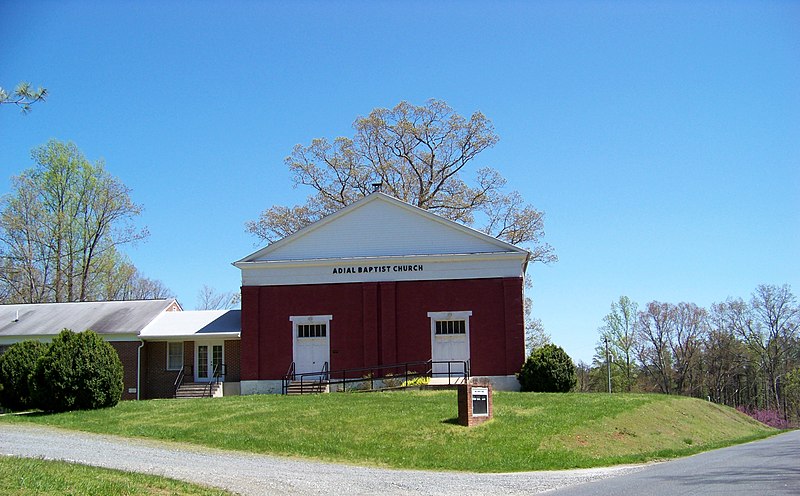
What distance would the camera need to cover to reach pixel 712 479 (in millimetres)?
12984

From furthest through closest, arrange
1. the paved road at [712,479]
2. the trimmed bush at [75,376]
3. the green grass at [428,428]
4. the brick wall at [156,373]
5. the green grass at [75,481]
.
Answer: the brick wall at [156,373]
the trimmed bush at [75,376]
the green grass at [428,428]
the paved road at [712,479]
the green grass at [75,481]

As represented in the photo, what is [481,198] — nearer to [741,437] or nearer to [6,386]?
[741,437]

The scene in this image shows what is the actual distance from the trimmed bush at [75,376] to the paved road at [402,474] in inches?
248

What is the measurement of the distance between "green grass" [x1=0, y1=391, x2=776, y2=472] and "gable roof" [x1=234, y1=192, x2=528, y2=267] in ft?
23.1

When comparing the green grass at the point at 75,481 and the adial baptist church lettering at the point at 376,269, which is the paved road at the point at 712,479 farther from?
the adial baptist church lettering at the point at 376,269

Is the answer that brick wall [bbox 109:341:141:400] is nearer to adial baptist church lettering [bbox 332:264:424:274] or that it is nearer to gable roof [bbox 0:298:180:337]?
gable roof [bbox 0:298:180:337]

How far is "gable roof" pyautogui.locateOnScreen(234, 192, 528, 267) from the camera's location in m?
31.3

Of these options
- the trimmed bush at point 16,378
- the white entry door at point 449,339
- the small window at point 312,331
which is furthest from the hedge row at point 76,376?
the white entry door at point 449,339

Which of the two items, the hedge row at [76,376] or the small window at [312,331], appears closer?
the hedge row at [76,376]

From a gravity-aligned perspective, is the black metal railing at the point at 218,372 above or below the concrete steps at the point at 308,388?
above

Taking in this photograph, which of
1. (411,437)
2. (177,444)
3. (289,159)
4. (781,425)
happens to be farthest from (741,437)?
(781,425)

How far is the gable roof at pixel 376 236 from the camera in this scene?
3134cm

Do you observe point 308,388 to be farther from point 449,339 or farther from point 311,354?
point 449,339

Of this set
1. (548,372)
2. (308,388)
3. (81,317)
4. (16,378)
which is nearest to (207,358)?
(308,388)
